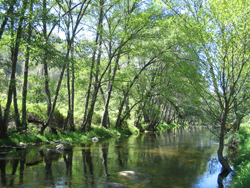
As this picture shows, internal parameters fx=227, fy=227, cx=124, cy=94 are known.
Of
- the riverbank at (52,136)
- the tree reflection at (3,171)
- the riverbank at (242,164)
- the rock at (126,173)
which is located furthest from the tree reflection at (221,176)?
the riverbank at (52,136)

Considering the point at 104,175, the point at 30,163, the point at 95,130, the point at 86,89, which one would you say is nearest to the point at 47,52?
the point at 30,163

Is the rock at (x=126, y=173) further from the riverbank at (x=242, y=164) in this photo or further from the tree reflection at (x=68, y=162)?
the riverbank at (x=242, y=164)

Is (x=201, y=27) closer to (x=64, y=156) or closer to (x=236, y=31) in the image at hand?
(x=236, y=31)

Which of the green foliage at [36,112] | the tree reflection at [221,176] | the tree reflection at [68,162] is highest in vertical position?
the green foliage at [36,112]

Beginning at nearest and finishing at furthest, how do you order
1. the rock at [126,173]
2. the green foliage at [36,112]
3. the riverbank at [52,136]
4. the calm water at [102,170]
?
the calm water at [102,170]
the rock at [126,173]
the riverbank at [52,136]
the green foliage at [36,112]

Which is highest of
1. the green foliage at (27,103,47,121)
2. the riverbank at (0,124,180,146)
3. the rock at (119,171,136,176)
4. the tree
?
the tree

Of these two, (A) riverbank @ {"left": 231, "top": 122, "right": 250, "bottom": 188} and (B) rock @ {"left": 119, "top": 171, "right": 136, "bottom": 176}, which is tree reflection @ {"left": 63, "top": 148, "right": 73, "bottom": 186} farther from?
(A) riverbank @ {"left": 231, "top": 122, "right": 250, "bottom": 188}

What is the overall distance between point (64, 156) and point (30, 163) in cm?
199

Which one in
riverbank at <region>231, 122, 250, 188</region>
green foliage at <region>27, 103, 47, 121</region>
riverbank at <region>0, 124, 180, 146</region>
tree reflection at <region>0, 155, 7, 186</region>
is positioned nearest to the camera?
riverbank at <region>231, 122, 250, 188</region>

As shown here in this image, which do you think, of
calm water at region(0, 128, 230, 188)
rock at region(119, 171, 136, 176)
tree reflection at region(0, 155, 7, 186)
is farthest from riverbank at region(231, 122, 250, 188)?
tree reflection at region(0, 155, 7, 186)

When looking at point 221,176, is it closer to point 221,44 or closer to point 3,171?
point 221,44

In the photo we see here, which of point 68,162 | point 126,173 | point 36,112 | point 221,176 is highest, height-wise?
point 36,112

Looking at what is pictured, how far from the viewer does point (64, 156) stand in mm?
10344

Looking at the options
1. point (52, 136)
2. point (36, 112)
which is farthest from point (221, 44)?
point (36, 112)
